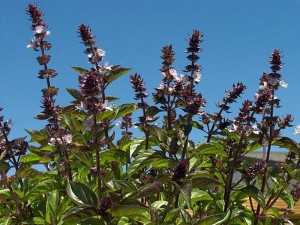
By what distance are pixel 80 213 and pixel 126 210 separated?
8.7 inches

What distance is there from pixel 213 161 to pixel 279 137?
47cm

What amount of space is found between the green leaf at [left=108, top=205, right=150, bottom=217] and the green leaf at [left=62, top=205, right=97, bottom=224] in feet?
0.28

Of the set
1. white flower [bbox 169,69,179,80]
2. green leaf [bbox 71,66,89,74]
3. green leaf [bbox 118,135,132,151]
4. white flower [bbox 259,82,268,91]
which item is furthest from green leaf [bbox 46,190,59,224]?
white flower [bbox 259,82,268,91]

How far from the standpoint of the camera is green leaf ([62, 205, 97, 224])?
2.33 metres

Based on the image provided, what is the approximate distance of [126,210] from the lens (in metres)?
2.38

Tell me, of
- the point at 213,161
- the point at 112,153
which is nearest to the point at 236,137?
the point at 213,161

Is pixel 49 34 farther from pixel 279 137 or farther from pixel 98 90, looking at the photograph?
pixel 279 137

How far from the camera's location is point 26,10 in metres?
3.82

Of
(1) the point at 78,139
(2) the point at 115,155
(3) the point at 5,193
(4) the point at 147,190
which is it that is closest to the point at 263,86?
(2) the point at 115,155

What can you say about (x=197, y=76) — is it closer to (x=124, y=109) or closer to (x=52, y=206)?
(x=124, y=109)

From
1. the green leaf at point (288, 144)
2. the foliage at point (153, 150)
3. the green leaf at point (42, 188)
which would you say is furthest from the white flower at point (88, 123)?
the green leaf at point (288, 144)

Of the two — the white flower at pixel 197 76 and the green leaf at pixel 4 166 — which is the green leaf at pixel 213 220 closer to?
the white flower at pixel 197 76

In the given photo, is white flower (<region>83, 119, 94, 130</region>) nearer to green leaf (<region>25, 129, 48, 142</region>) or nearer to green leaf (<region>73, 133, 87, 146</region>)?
green leaf (<region>73, 133, 87, 146</region>)

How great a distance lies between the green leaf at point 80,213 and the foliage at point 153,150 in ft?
0.62
